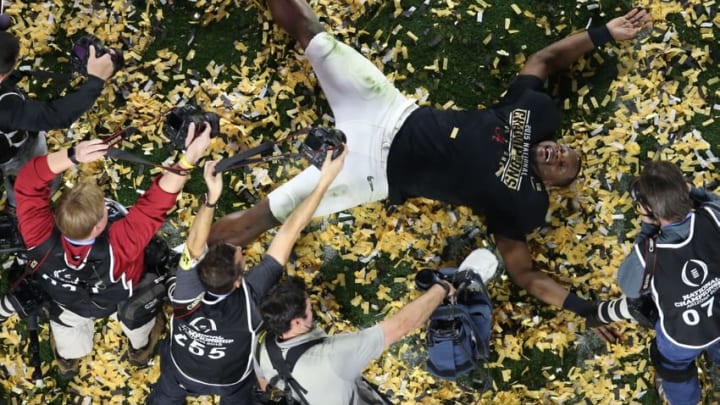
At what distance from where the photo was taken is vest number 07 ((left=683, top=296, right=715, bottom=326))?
5070 mm

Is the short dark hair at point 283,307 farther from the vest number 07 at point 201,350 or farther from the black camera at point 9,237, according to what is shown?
the black camera at point 9,237

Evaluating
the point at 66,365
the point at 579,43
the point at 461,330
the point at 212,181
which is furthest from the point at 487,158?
the point at 66,365

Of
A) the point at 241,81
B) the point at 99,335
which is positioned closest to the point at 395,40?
the point at 241,81

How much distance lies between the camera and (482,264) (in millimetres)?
6371

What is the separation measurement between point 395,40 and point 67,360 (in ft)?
14.2

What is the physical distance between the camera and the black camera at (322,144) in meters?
5.08

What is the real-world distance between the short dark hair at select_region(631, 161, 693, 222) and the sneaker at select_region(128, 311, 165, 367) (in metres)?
4.39

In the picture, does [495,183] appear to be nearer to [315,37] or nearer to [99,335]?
[315,37]

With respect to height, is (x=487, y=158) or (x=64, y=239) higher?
(x=64, y=239)

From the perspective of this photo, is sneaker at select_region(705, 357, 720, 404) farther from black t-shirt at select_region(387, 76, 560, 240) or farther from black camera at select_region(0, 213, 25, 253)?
black camera at select_region(0, 213, 25, 253)

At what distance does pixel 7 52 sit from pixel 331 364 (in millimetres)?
3290

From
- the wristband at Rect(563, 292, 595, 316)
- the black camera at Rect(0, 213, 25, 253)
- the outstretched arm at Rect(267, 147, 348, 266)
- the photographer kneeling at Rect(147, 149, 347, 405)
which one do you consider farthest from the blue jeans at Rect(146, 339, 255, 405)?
the wristband at Rect(563, 292, 595, 316)

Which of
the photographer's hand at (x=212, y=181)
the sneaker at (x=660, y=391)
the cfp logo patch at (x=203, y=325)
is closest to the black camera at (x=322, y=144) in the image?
the photographer's hand at (x=212, y=181)

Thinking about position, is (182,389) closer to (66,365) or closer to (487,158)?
(66,365)
